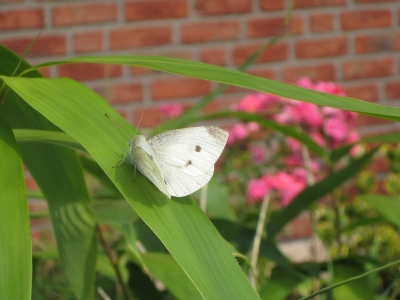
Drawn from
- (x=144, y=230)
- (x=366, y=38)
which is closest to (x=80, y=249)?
(x=144, y=230)

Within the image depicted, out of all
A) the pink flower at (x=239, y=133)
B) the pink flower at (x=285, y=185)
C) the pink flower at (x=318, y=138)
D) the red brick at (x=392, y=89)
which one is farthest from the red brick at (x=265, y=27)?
the pink flower at (x=285, y=185)

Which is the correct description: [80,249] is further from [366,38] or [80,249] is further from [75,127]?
[366,38]

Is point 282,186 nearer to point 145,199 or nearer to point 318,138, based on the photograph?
point 318,138

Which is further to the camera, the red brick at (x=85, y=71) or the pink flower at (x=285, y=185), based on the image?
the red brick at (x=85, y=71)

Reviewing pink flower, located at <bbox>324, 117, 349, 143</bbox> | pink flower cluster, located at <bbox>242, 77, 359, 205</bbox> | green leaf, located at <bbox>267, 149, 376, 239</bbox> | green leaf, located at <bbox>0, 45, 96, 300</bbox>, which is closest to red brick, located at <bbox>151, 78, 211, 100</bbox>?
pink flower cluster, located at <bbox>242, 77, 359, 205</bbox>

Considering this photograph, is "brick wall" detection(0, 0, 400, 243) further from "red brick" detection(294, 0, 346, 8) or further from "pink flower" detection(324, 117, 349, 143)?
"pink flower" detection(324, 117, 349, 143)

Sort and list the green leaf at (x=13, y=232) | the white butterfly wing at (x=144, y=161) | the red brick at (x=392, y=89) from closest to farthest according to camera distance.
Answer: the green leaf at (x=13, y=232) → the white butterfly wing at (x=144, y=161) → the red brick at (x=392, y=89)

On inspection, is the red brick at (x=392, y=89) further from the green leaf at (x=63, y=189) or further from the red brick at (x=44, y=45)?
the green leaf at (x=63, y=189)
